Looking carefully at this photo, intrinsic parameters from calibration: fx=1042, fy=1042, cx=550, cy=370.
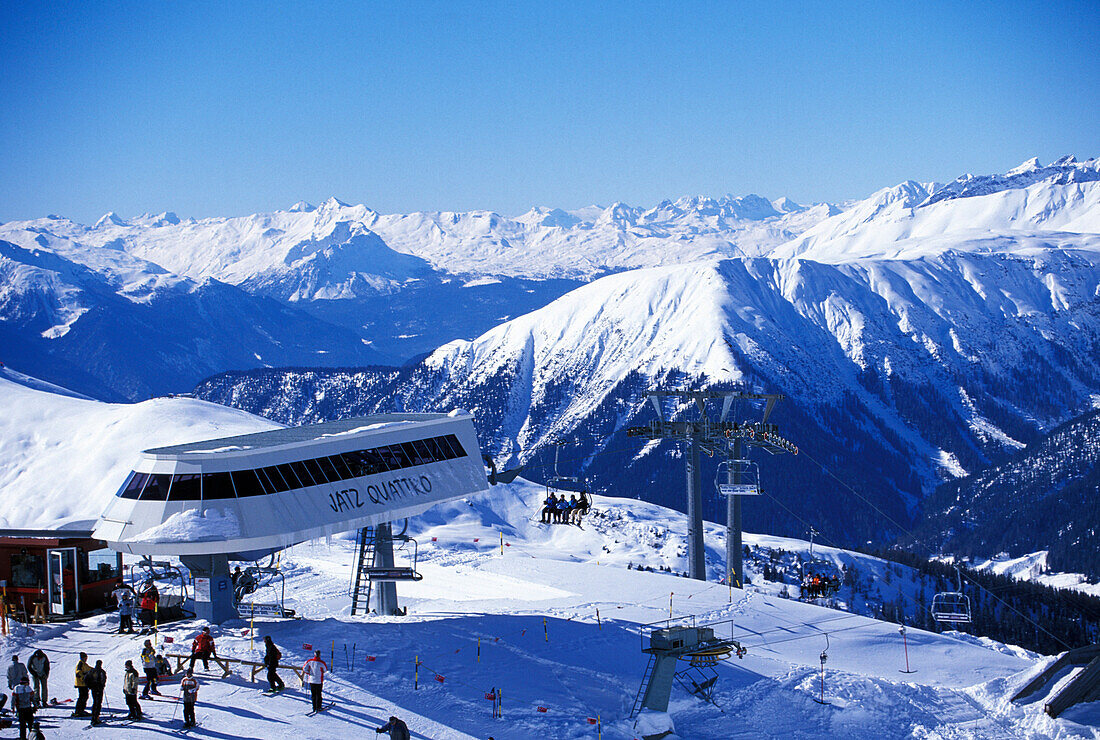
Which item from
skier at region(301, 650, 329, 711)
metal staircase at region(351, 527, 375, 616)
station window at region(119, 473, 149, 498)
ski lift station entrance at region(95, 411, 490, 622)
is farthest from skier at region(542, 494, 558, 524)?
skier at region(301, 650, 329, 711)

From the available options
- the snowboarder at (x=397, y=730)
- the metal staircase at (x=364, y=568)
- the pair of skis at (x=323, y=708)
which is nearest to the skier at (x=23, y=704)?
the pair of skis at (x=323, y=708)

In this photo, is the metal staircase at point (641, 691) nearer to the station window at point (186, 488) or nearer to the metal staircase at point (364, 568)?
the metal staircase at point (364, 568)

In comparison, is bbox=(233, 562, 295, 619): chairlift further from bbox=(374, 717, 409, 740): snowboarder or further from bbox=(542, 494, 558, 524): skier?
bbox=(542, 494, 558, 524): skier

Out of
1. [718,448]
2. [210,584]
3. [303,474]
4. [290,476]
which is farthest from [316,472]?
[718,448]

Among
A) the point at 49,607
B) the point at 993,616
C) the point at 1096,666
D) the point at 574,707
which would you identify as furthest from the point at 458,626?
the point at 993,616

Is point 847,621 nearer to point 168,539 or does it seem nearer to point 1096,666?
point 1096,666

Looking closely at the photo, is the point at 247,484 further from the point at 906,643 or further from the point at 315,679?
the point at 906,643
